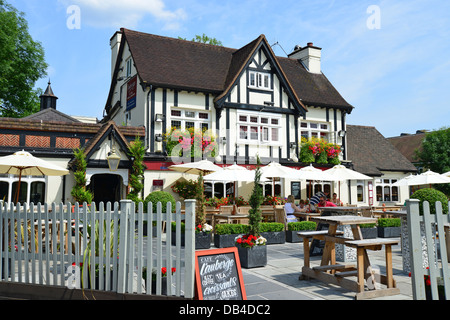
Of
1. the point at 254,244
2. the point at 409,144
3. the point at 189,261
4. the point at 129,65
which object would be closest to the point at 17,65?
the point at 129,65

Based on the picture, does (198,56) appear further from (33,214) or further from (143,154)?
(33,214)

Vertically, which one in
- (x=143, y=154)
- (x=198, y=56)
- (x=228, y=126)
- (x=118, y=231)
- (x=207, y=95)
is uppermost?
(x=198, y=56)

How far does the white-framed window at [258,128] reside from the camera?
19.4 meters

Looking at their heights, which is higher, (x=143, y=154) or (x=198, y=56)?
(x=198, y=56)

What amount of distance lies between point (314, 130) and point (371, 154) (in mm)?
5874

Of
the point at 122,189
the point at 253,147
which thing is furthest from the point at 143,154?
the point at 253,147

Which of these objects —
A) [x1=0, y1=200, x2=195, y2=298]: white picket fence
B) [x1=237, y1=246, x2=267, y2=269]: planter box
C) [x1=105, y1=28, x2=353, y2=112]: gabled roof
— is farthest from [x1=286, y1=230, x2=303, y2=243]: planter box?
[x1=105, y1=28, x2=353, y2=112]: gabled roof

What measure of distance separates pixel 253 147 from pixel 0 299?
1484 cm

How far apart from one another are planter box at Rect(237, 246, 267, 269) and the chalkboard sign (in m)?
2.67

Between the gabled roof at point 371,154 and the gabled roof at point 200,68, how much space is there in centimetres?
383

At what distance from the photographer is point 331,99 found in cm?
Answer: 2206

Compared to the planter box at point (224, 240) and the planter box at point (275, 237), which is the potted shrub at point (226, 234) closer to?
the planter box at point (224, 240)

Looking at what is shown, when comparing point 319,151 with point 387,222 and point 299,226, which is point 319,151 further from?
point 299,226
